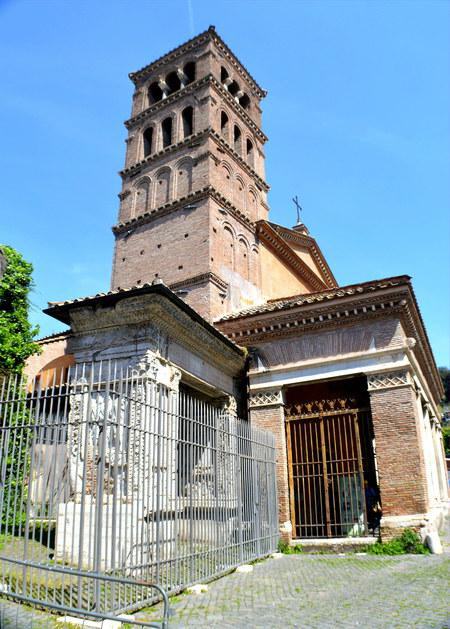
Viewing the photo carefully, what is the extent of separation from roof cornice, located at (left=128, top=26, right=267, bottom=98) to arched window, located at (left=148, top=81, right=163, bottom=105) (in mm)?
545

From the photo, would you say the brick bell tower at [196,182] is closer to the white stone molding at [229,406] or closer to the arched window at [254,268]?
the arched window at [254,268]

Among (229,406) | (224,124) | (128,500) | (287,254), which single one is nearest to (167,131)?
(224,124)

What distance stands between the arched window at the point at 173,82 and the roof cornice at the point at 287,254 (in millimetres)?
6731

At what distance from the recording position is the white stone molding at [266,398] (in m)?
11.1

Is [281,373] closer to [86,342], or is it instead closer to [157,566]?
[86,342]

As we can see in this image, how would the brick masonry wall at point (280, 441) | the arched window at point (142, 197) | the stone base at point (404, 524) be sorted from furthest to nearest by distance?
the arched window at point (142, 197), the brick masonry wall at point (280, 441), the stone base at point (404, 524)

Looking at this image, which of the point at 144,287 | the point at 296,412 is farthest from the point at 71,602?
the point at 296,412

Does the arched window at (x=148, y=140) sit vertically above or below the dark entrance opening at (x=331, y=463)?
above

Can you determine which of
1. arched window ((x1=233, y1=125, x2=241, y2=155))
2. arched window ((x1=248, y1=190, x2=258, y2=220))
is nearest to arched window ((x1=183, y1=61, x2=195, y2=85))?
arched window ((x1=233, y1=125, x2=241, y2=155))

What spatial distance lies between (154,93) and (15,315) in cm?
1192

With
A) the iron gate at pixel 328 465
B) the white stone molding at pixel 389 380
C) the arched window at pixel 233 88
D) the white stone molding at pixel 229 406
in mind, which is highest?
the arched window at pixel 233 88

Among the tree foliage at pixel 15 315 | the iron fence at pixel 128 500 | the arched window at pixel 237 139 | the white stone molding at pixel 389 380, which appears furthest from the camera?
the arched window at pixel 237 139

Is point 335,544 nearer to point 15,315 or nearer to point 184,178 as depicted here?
point 15,315

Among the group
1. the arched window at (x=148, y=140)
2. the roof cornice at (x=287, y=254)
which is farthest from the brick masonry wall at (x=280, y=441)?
the arched window at (x=148, y=140)
